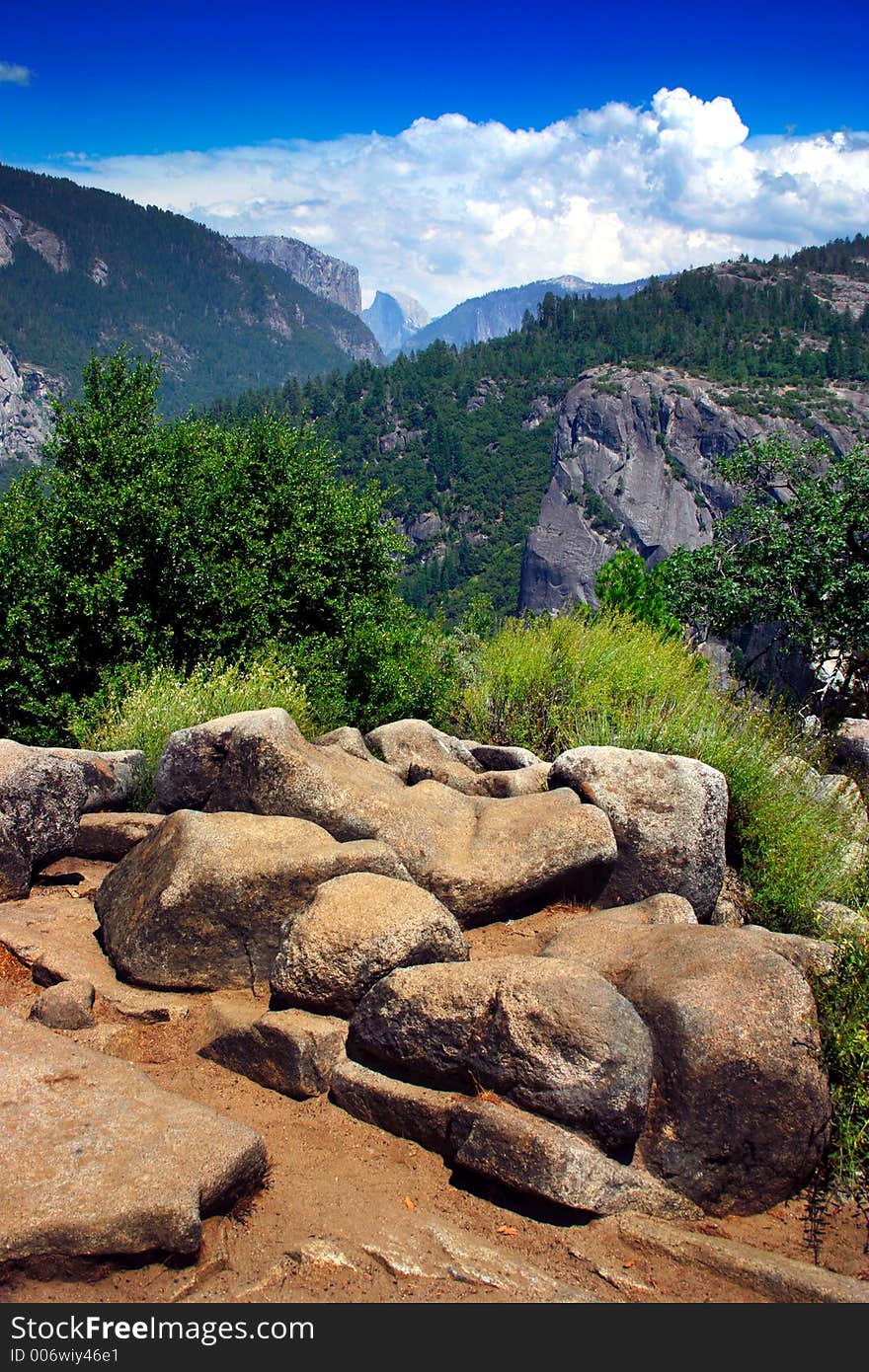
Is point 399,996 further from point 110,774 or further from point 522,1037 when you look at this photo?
point 110,774

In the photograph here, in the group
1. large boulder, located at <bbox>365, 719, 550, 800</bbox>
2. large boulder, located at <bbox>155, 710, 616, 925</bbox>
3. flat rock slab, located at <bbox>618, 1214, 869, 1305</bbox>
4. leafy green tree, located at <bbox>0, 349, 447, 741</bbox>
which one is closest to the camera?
flat rock slab, located at <bbox>618, 1214, 869, 1305</bbox>

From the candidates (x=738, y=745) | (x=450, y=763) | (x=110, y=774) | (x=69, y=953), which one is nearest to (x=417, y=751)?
(x=450, y=763)

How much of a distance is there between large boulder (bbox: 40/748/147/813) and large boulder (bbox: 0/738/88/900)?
0.63 metres

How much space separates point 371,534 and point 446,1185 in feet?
41.9

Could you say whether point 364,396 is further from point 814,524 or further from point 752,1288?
point 752,1288

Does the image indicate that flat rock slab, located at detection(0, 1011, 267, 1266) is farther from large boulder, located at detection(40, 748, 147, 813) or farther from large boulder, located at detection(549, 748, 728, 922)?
large boulder, located at detection(549, 748, 728, 922)

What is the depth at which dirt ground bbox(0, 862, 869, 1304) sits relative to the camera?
14.5 feet

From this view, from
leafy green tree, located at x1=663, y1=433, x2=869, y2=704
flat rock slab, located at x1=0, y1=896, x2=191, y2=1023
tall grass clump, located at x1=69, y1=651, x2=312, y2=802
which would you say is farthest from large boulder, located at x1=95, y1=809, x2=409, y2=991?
leafy green tree, located at x1=663, y1=433, x2=869, y2=704

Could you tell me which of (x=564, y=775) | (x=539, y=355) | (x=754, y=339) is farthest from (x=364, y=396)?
(x=564, y=775)

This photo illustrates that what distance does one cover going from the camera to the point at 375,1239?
477 cm

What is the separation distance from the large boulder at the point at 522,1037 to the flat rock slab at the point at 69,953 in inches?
56.6

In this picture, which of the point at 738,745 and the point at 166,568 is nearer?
the point at 738,745

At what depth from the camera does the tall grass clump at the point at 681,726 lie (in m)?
9.32

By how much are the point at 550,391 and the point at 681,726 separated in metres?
165
